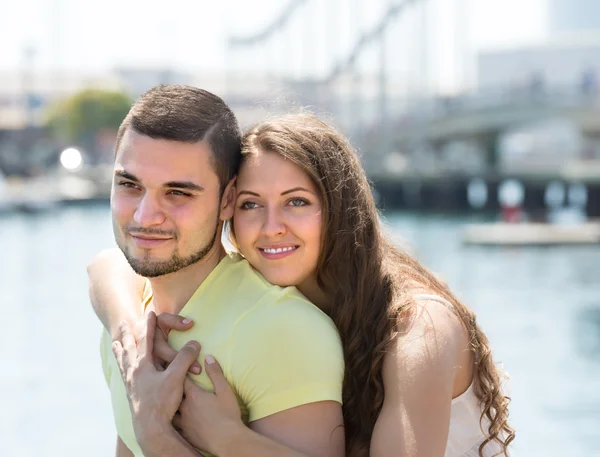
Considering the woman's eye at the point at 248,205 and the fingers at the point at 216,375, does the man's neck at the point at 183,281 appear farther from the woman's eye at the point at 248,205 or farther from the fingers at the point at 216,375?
the fingers at the point at 216,375

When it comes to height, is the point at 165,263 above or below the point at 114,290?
above

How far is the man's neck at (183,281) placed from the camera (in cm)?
252

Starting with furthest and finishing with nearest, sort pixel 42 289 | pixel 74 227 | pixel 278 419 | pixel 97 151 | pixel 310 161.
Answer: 1. pixel 97 151
2. pixel 74 227
3. pixel 42 289
4. pixel 310 161
5. pixel 278 419

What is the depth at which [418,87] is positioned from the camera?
49.9m

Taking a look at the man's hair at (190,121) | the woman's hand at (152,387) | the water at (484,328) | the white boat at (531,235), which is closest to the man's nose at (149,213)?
the man's hair at (190,121)

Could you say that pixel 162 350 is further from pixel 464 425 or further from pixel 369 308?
A: pixel 464 425

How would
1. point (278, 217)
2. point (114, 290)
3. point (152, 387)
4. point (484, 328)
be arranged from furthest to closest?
point (484, 328) → point (114, 290) → point (278, 217) → point (152, 387)

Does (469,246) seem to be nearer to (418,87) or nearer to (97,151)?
(418,87)

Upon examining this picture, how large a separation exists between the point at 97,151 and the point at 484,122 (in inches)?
1061

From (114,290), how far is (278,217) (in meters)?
0.70

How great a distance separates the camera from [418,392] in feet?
7.52

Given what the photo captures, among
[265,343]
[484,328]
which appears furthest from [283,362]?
[484,328]

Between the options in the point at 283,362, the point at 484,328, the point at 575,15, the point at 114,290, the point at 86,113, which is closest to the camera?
the point at 283,362

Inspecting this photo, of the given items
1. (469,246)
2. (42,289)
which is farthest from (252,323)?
(469,246)
